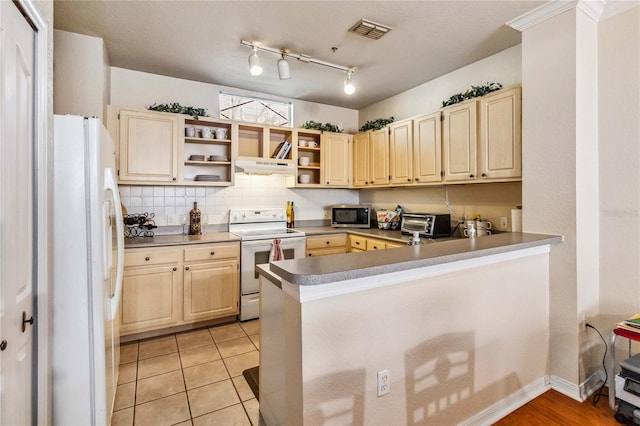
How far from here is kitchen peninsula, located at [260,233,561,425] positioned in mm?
1265

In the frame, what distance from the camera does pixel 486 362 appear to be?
5.87ft

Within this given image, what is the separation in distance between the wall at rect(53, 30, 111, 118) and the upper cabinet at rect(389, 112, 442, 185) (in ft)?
9.46

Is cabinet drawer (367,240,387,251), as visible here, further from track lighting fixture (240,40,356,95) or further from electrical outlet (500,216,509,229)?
track lighting fixture (240,40,356,95)

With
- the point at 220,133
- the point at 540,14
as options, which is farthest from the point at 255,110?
the point at 540,14

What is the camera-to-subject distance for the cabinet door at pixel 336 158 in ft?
13.3

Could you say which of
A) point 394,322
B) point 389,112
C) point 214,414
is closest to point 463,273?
point 394,322

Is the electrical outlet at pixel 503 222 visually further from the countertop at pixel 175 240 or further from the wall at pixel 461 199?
the countertop at pixel 175 240

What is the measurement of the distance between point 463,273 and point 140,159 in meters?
3.00

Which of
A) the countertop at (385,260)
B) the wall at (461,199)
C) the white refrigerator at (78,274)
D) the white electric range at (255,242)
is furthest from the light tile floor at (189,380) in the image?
the wall at (461,199)

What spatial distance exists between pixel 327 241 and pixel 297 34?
86.7 inches

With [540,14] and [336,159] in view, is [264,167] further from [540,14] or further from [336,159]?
[540,14]

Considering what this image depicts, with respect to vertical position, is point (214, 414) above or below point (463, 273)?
below

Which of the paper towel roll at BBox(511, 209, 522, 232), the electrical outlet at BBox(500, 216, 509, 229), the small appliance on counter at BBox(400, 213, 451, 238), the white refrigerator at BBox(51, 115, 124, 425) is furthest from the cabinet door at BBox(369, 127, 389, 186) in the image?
the white refrigerator at BBox(51, 115, 124, 425)

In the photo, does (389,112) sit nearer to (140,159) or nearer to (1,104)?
(140,159)
